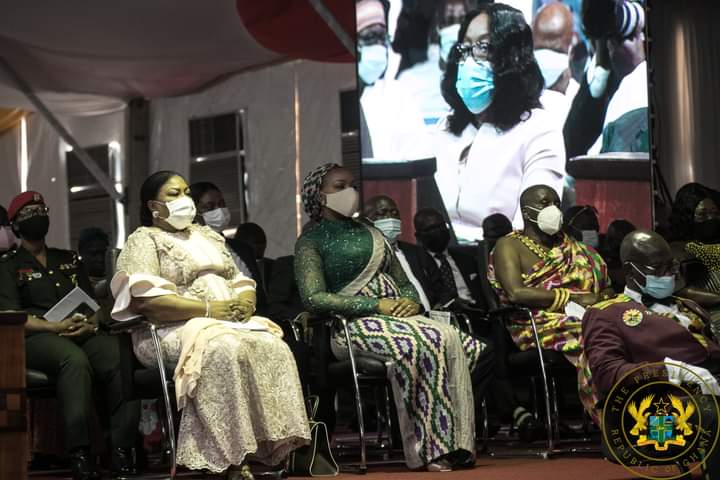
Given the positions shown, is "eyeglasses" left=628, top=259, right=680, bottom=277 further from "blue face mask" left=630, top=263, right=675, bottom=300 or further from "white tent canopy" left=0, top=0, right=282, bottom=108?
"white tent canopy" left=0, top=0, right=282, bottom=108

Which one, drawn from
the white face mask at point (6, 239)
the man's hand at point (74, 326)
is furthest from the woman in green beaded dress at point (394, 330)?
the white face mask at point (6, 239)

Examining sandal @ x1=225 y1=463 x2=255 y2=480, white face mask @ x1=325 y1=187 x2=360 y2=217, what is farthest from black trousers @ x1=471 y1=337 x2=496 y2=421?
sandal @ x1=225 y1=463 x2=255 y2=480

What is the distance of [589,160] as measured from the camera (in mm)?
8625

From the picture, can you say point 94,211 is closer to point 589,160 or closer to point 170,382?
point 589,160

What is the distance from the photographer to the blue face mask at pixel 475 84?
868cm

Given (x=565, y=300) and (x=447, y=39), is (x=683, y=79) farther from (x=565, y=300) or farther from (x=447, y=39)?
(x=565, y=300)

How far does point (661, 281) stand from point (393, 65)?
408 centimetres

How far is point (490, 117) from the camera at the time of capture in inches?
344

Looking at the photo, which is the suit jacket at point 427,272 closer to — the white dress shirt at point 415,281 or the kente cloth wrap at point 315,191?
the white dress shirt at point 415,281

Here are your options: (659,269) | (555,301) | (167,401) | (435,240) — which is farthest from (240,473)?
(435,240)

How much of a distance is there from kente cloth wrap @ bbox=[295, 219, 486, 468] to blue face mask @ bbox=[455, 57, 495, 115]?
2.87m

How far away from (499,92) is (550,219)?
223 centimetres

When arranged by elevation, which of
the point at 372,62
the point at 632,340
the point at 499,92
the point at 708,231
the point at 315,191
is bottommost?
the point at 632,340

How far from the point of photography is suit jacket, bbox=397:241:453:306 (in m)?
7.09
